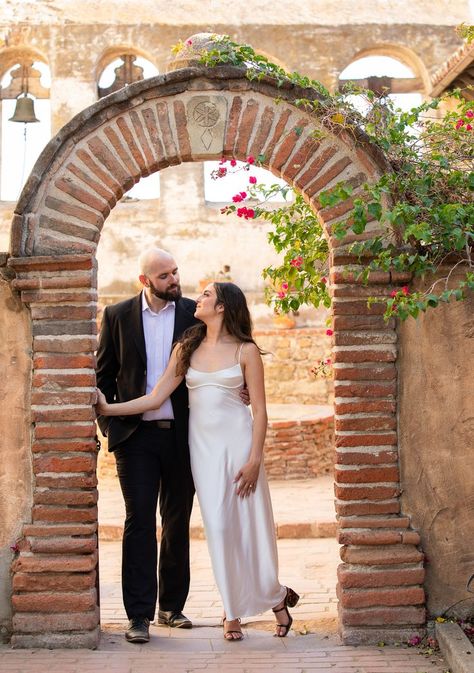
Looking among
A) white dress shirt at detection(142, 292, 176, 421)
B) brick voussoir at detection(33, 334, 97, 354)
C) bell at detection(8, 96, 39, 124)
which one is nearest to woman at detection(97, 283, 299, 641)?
white dress shirt at detection(142, 292, 176, 421)

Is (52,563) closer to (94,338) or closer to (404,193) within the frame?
(94,338)

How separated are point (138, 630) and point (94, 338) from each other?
163 cm

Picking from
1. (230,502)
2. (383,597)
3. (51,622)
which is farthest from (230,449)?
(51,622)

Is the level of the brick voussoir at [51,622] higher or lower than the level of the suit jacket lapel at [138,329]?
lower

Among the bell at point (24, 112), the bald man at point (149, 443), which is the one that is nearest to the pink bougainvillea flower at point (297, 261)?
the bald man at point (149, 443)

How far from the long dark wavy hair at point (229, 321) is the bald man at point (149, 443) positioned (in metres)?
0.25

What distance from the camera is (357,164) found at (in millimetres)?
5145

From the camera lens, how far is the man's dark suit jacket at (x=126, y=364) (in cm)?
538

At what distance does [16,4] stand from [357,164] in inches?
565

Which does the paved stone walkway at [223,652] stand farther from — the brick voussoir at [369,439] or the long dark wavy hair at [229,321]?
the long dark wavy hair at [229,321]

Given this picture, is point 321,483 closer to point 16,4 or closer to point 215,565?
point 215,565

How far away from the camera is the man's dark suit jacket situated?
538 cm

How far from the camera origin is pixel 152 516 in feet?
17.4

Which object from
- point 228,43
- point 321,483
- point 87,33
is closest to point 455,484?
point 228,43
